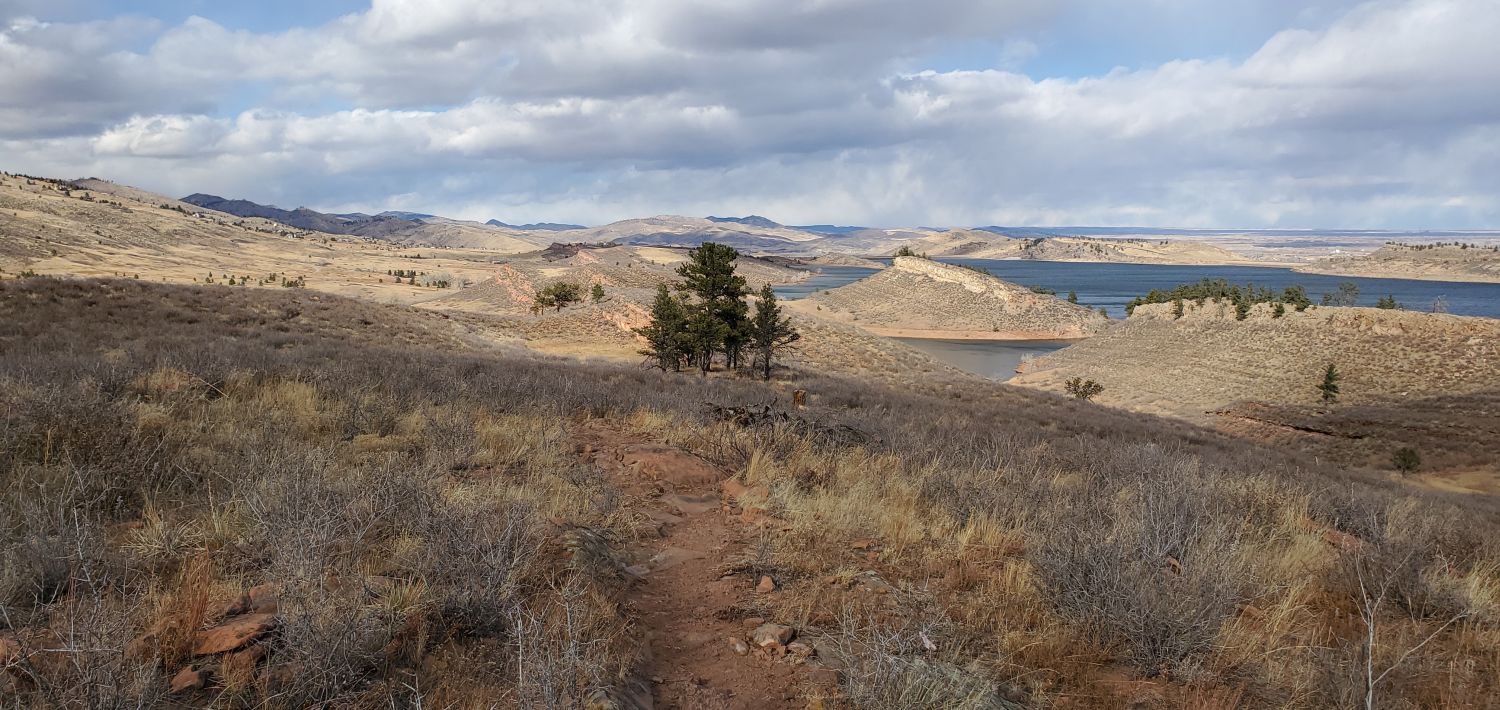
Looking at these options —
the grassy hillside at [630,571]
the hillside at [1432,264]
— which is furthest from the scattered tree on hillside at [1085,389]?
the hillside at [1432,264]

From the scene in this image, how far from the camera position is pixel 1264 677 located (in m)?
3.33

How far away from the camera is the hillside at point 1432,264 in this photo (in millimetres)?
139500

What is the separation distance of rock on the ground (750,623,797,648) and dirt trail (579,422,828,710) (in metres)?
0.05

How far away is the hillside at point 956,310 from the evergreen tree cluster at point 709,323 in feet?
126

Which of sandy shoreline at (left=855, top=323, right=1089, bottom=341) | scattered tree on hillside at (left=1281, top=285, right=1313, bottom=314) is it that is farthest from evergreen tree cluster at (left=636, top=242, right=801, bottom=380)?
sandy shoreline at (left=855, top=323, right=1089, bottom=341)

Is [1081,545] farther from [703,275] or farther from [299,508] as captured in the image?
[703,275]

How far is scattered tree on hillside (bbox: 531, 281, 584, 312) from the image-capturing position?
4828 centimetres

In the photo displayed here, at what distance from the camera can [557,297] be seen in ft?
159

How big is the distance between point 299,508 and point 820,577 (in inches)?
112

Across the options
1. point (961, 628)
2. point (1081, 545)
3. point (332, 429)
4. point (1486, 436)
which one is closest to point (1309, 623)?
point (1081, 545)

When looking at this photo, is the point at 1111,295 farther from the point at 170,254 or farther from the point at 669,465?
the point at 170,254

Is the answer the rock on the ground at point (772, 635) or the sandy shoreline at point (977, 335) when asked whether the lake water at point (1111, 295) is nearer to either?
the sandy shoreline at point (977, 335)

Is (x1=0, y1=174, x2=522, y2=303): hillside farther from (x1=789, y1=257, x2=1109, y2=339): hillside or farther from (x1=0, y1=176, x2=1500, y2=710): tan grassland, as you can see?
(x1=0, y1=176, x2=1500, y2=710): tan grassland

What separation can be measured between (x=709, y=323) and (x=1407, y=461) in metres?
23.6
